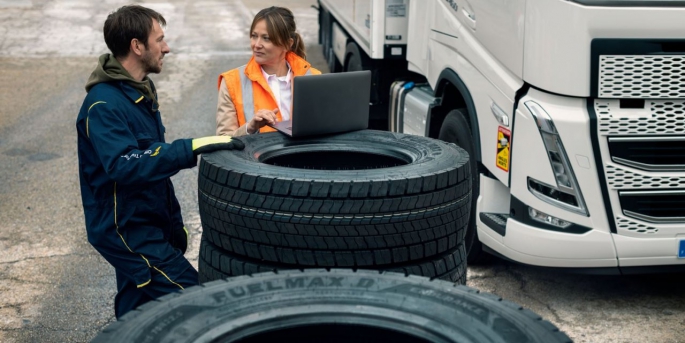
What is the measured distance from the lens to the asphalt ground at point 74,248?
555 cm

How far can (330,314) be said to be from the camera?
2.83m

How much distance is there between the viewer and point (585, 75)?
5.02m

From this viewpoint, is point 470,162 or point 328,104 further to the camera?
point 470,162

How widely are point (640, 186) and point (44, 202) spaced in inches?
192

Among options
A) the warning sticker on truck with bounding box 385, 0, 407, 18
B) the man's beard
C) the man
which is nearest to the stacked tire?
the man

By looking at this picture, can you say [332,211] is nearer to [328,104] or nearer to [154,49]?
[328,104]

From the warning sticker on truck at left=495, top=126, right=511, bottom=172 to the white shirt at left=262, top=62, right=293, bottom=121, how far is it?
1248 mm

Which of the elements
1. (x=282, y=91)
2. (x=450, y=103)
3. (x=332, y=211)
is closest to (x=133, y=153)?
(x=332, y=211)

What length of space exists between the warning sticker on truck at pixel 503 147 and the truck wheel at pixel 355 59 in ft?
12.3

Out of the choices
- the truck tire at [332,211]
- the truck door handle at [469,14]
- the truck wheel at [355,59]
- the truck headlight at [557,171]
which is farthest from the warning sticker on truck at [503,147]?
the truck wheel at [355,59]

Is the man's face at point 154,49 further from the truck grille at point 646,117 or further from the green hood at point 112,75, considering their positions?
the truck grille at point 646,117

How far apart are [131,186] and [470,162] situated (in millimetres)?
2424

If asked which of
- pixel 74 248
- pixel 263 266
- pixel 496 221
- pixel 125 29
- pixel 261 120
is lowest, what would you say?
pixel 74 248

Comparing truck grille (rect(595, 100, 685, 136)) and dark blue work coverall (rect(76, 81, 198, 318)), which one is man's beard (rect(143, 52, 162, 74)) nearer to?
dark blue work coverall (rect(76, 81, 198, 318))
